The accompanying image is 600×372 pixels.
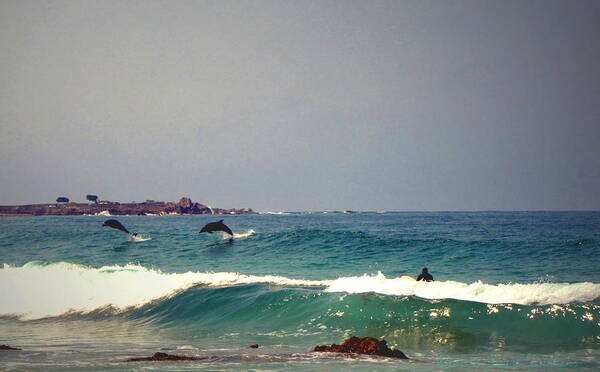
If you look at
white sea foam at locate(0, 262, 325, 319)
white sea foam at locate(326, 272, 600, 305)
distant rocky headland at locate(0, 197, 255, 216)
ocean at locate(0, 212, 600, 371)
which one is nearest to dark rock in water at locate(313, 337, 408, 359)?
ocean at locate(0, 212, 600, 371)

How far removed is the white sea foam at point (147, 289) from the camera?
15375mm

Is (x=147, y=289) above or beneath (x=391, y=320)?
beneath

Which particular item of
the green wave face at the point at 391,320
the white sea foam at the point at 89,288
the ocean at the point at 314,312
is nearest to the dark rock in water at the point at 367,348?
the ocean at the point at 314,312

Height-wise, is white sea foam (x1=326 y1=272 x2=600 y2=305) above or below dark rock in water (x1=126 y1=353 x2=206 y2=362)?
above

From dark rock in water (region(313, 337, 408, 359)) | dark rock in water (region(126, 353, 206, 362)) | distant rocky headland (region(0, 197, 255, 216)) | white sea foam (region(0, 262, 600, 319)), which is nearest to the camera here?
dark rock in water (region(126, 353, 206, 362))

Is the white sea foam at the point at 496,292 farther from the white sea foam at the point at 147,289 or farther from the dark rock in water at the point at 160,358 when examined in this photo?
→ the dark rock in water at the point at 160,358

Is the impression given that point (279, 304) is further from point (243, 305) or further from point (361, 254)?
point (361, 254)

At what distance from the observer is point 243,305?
52.3 feet

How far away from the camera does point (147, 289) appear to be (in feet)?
61.8

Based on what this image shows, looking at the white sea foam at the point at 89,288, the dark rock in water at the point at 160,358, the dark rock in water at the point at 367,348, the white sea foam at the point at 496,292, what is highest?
the white sea foam at the point at 496,292

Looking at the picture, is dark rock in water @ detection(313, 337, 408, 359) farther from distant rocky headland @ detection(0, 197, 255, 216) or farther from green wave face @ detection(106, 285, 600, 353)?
distant rocky headland @ detection(0, 197, 255, 216)

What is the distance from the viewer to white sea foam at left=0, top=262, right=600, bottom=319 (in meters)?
15.4

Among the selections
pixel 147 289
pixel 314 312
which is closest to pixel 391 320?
pixel 314 312

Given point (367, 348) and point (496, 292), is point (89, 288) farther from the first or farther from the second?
point (496, 292)
